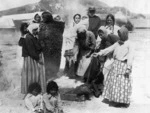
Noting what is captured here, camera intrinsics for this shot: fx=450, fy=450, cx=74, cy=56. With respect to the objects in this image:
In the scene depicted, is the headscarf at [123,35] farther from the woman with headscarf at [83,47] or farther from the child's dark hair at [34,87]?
the child's dark hair at [34,87]

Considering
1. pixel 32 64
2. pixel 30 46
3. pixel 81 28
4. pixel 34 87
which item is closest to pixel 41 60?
pixel 32 64

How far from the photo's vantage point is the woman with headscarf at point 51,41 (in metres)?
6.36

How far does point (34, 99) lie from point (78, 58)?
2.81 feet

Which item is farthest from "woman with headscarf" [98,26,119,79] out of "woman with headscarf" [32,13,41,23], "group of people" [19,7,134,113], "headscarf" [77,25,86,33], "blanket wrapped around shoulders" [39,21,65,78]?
"woman with headscarf" [32,13,41,23]

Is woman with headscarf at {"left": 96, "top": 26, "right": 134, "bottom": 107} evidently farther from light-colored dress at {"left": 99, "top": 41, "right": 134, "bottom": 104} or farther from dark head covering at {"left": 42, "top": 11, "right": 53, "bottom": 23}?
dark head covering at {"left": 42, "top": 11, "right": 53, "bottom": 23}

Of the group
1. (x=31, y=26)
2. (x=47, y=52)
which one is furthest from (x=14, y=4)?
(x=47, y=52)

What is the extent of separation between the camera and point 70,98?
21.3ft

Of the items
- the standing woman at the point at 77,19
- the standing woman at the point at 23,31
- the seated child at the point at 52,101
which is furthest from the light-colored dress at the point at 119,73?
the standing woman at the point at 23,31

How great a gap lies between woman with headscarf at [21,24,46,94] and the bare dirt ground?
0.28 feet

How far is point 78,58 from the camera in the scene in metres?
6.48

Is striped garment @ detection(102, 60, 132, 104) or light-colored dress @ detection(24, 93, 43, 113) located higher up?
striped garment @ detection(102, 60, 132, 104)

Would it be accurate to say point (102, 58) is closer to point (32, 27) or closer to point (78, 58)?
point (78, 58)

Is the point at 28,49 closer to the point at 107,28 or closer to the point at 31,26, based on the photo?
the point at 31,26

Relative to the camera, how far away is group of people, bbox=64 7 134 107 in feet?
20.8
